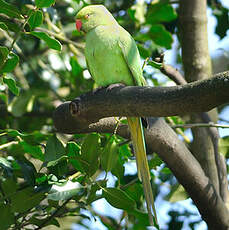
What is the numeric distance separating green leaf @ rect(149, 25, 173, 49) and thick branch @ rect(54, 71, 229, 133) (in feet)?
3.56

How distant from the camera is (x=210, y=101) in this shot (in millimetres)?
1144

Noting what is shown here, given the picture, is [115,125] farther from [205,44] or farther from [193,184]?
[205,44]

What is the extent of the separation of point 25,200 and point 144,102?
580 millimetres

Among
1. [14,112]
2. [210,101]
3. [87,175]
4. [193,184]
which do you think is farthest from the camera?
[14,112]

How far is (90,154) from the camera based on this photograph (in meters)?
1.58

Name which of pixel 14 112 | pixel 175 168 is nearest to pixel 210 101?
pixel 175 168

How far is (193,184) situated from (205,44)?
83 cm

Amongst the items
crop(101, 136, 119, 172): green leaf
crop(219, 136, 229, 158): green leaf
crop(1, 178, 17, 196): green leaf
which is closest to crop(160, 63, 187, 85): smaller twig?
crop(219, 136, 229, 158): green leaf

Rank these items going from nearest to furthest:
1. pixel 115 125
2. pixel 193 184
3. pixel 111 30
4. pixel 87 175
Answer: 1. pixel 87 175
2. pixel 115 125
3. pixel 193 184
4. pixel 111 30

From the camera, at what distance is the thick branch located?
3.72 feet

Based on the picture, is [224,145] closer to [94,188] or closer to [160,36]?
[94,188]

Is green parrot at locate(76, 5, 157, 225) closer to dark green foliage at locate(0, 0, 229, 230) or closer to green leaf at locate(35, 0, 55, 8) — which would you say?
dark green foliage at locate(0, 0, 229, 230)

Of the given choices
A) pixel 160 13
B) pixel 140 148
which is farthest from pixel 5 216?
pixel 160 13

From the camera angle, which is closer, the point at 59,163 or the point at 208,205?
the point at 59,163
